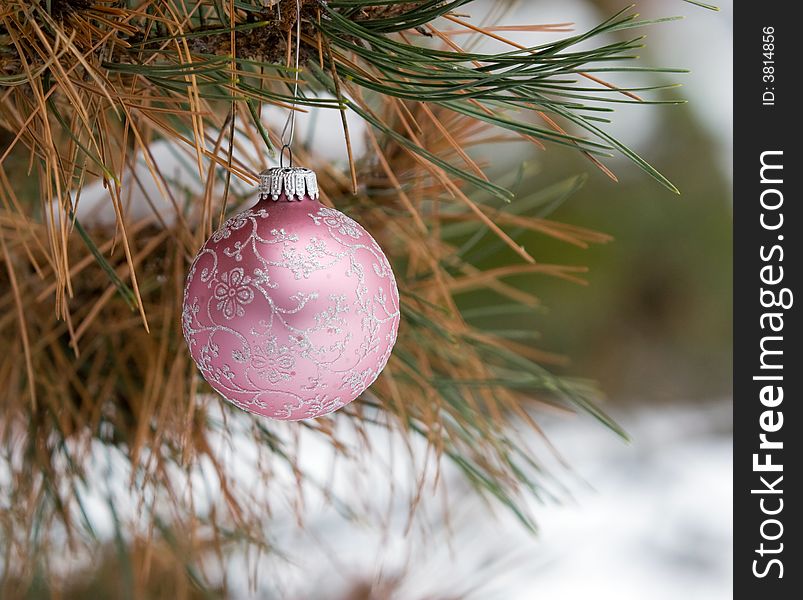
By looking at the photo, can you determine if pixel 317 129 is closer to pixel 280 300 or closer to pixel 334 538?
pixel 280 300

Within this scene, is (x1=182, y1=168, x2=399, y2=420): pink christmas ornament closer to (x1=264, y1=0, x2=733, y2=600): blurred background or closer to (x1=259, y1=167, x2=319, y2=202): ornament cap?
(x1=259, y1=167, x2=319, y2=202): ornament cap

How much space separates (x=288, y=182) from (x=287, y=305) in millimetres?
40

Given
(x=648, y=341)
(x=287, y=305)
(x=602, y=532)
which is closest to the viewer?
(x=287, y=305)

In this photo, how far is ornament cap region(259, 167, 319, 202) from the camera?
0.83 ft

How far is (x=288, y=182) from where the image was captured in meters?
0.25

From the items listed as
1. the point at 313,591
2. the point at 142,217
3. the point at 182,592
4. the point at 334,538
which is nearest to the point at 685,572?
the point at 334,538

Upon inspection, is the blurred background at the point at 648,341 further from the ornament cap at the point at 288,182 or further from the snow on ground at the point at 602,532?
the ornament cap at the point at 288,182

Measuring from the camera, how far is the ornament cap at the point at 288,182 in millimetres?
252

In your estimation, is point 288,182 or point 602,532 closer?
point 288,182

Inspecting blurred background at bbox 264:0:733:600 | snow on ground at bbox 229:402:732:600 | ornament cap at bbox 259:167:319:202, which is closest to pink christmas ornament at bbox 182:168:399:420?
ornament cap at bbox 259:167:319:202

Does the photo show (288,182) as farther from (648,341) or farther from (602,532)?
(648,341)

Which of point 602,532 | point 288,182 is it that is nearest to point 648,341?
point 602,532

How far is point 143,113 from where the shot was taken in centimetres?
25
